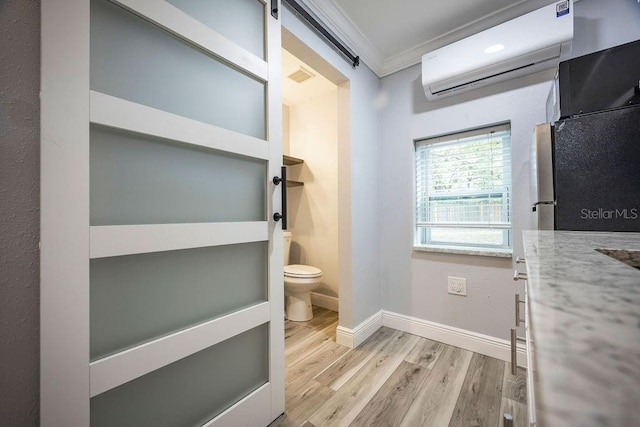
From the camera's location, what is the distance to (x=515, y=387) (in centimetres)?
145

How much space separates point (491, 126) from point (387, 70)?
3.20 feet

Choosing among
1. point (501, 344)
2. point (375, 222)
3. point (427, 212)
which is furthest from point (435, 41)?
point (501, 344)

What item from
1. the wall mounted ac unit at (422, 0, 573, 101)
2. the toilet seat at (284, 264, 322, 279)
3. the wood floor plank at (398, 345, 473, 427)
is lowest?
the wood floor plank at (398, 345, 473, 427)

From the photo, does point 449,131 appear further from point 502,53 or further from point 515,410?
point 515,410

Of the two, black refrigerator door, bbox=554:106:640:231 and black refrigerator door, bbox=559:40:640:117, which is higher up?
black refrigerator door, bbox=559:40:640:117

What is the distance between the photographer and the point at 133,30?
0.86 meters

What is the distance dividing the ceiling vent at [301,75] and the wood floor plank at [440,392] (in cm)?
258

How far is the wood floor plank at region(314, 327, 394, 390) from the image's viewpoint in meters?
1.54

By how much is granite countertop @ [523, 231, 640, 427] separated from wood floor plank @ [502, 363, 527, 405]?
1442mm

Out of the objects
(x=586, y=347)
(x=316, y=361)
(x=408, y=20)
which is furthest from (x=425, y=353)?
(x=408, y=20)

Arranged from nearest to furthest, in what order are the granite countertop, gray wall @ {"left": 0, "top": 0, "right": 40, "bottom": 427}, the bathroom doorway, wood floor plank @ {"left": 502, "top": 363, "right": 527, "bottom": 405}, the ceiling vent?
the granite countertop → gray wall @ {"left": 0, "top": 0, "right": 40, "bottom": 427} → wood floor plank @ {"left": 502, "top": 363, "right": 527, "bottom": 405} → the ceiling vent → the bathroom doorway

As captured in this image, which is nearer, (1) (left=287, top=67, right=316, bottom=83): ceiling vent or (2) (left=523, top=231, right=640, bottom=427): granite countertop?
(2) (left=523, top=231, right=640, bottom=427): granite countertop

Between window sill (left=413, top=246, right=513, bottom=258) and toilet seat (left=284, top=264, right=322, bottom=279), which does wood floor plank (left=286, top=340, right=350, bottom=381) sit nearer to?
toilet seat (left=284, top=264, right=322, bottom=279)

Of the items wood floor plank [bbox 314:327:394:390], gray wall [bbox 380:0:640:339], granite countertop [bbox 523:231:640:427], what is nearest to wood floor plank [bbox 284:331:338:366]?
wood floor plank [bbox 314:327:394:390]
